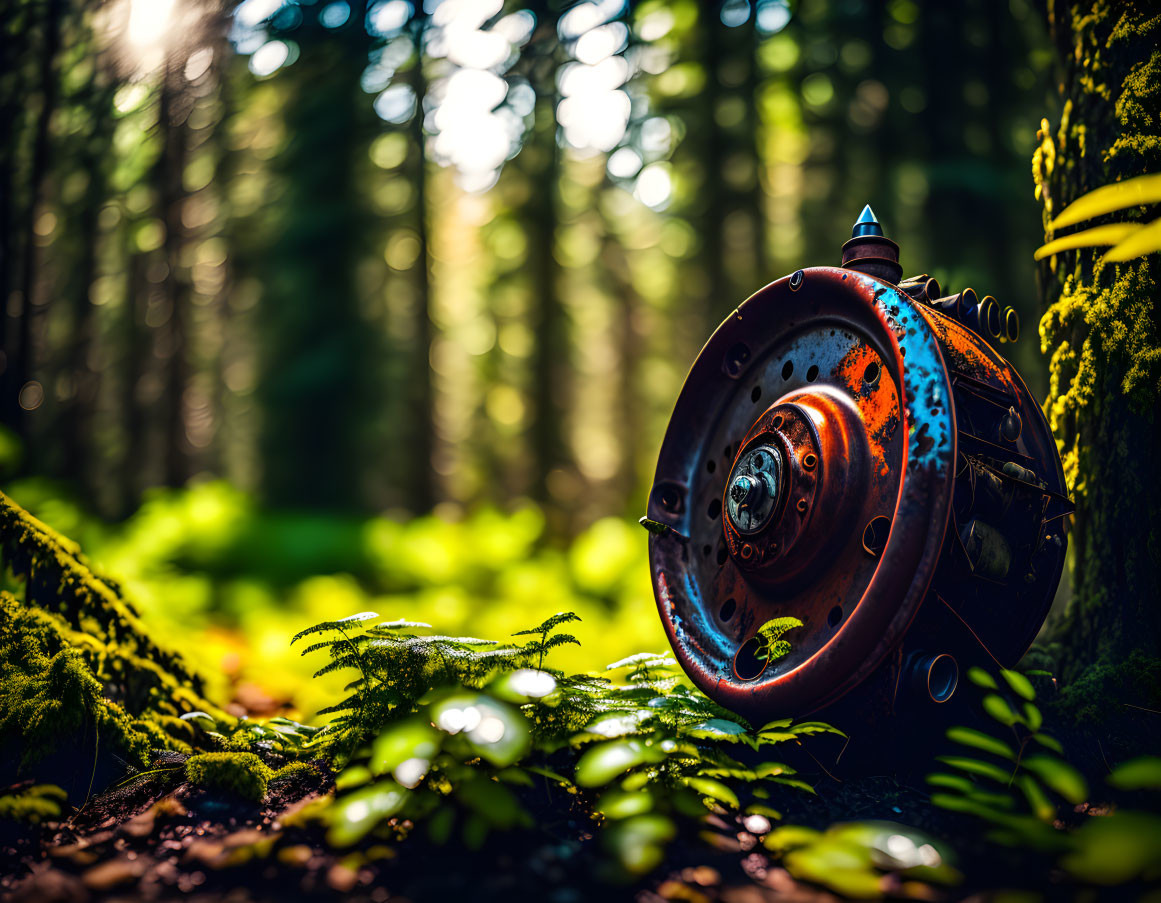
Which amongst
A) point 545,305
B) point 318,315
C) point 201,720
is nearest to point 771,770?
point 201,720

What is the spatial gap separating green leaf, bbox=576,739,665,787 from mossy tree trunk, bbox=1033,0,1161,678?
1772mm

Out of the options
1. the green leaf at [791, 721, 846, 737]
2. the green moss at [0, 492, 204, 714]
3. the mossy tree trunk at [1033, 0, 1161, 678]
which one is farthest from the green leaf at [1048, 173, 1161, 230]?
the green moss at [0, 492, 204, 714]

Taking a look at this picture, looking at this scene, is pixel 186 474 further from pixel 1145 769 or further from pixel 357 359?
pixel 1145 769

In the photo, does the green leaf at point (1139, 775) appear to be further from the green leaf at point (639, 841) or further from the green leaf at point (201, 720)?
the green leaf at point (201, 720)

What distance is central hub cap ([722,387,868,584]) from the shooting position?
6.66ft

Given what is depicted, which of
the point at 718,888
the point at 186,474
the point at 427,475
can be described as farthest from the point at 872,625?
the point at 186,474

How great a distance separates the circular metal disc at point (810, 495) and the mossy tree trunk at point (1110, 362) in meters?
1.02

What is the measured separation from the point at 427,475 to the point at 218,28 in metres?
7.66

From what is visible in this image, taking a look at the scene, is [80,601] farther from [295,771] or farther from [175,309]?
[175,309]

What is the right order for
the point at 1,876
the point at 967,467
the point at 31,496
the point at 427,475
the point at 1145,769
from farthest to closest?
the point at 427,475
the point at 31,496
the point at 967,467
the point at 1,876
the point at 1145,769

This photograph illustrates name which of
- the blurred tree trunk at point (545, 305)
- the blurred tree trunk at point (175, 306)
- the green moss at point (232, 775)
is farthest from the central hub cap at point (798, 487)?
the blurred tree trunk at point (175, 306)

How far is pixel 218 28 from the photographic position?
5.44 metres

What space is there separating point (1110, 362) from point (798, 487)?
1306mm

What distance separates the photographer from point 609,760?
5.22ft
